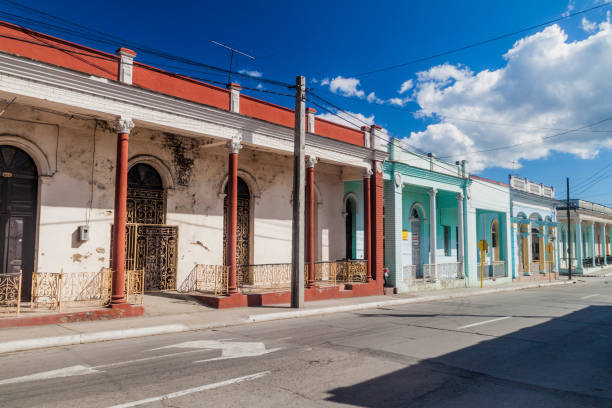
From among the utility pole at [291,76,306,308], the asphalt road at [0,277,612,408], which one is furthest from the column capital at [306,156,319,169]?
the asphalt road at [0,277,612,408]

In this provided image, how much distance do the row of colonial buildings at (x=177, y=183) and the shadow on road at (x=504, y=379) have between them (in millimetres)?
7505

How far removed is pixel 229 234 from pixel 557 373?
9.29 m

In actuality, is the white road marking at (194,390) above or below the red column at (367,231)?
below

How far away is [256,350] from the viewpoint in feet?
26.6

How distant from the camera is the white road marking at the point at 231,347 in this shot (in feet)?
25.5

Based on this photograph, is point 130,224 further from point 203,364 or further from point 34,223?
point 203,364

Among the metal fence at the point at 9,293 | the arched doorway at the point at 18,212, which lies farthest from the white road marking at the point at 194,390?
the arched doorway at the point at 18,212

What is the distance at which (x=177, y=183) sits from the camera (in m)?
14.9

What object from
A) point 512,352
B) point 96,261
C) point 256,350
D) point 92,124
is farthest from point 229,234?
point 512,352

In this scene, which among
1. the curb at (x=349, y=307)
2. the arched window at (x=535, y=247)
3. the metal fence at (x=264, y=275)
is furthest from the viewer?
the arched window at (x=535, y=247)

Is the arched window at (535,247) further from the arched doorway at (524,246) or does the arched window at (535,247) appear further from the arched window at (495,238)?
the arched window at (495,238)

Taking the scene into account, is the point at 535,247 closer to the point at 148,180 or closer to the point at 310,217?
the point at 310,217

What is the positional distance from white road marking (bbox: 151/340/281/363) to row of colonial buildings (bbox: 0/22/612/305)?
337 centimetres

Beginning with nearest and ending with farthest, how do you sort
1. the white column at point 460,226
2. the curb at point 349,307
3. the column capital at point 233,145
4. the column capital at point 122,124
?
the column capital at point 122,124
the curb at point 349,307
the column capital at point 233,145
the white column at point 460,226
